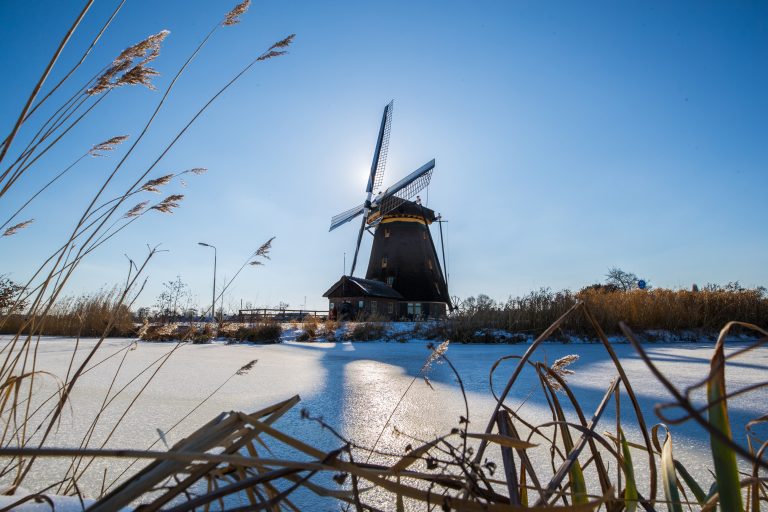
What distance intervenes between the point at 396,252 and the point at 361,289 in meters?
3.54

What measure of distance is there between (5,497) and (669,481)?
1.15m

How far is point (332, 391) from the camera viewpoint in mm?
Answer: 2305

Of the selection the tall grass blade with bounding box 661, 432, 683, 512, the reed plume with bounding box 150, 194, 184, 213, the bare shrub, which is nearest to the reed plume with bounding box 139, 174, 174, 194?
the reed plume with bounding box 150, 194, 184, 213

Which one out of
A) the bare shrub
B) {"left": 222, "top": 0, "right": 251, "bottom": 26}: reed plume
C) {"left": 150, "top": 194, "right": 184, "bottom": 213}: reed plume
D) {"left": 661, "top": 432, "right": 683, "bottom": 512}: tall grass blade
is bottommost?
the bare shrub

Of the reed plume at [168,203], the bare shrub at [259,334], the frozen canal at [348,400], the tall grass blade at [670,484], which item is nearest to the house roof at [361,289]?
the bare shrub at [259,334]

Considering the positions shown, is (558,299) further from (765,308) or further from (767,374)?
(767,374)

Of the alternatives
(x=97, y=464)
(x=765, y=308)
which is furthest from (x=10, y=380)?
(x=765, y=308)

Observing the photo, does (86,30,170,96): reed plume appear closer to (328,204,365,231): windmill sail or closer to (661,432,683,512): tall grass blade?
(661,432,683,512): tall grass blade

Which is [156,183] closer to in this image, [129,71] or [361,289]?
[129,71]

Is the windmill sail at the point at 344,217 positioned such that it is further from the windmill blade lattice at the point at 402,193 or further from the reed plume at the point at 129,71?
the reed plume at the point at 129,71

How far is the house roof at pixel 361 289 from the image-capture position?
857 inches

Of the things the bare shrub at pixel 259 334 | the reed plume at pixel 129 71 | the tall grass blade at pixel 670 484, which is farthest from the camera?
the bare shrub at pixel 259 334

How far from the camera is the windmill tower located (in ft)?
74.4

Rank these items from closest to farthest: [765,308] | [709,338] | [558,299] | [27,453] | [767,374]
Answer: [27,453]
[767,374]
[709,338]
[765,308]
[558,299]
